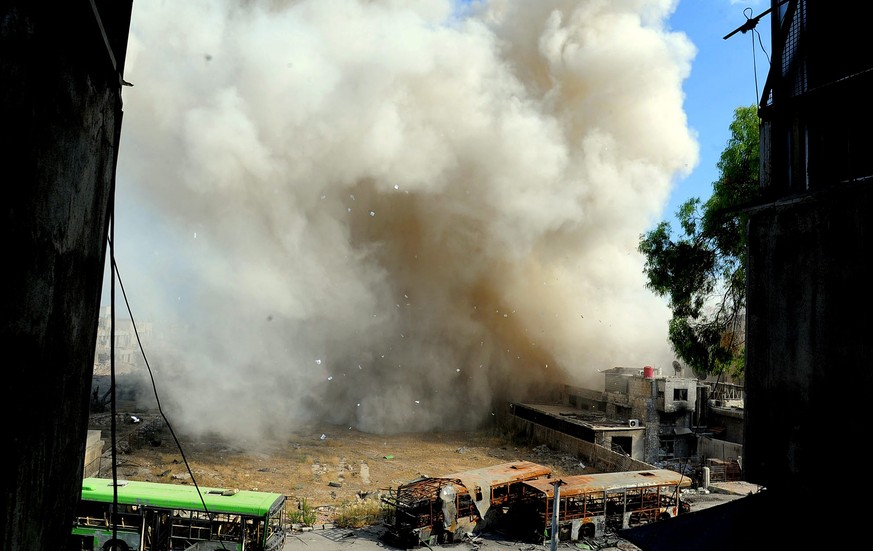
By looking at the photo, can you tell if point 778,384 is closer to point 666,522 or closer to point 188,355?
point 666,522

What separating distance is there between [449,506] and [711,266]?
9799 mm

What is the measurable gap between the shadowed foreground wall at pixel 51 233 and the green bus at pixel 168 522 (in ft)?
30.3

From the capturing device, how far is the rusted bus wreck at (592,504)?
14.6 m

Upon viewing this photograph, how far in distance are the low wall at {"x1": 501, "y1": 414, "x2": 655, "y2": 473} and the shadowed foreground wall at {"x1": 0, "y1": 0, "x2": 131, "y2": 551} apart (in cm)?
2031

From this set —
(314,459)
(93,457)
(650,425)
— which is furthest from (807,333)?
(650,425)

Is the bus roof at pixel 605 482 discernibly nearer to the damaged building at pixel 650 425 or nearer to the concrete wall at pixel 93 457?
the damaged building at pixel 650 425

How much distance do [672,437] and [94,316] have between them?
93.1 feet

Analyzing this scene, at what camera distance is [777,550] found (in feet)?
15.7

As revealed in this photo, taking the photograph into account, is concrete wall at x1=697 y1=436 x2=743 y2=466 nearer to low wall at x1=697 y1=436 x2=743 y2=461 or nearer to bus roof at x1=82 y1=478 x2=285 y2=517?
low wall at x1=697 y1=436 x2=743 y2=461

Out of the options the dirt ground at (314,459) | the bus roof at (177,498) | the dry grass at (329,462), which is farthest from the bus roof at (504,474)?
the bus roof at (177,498)

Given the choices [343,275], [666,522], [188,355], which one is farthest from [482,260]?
[666,522]

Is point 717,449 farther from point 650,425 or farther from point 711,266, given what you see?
point 711,266

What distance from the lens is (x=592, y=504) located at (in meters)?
15.2

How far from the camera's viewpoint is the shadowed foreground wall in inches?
76.7
